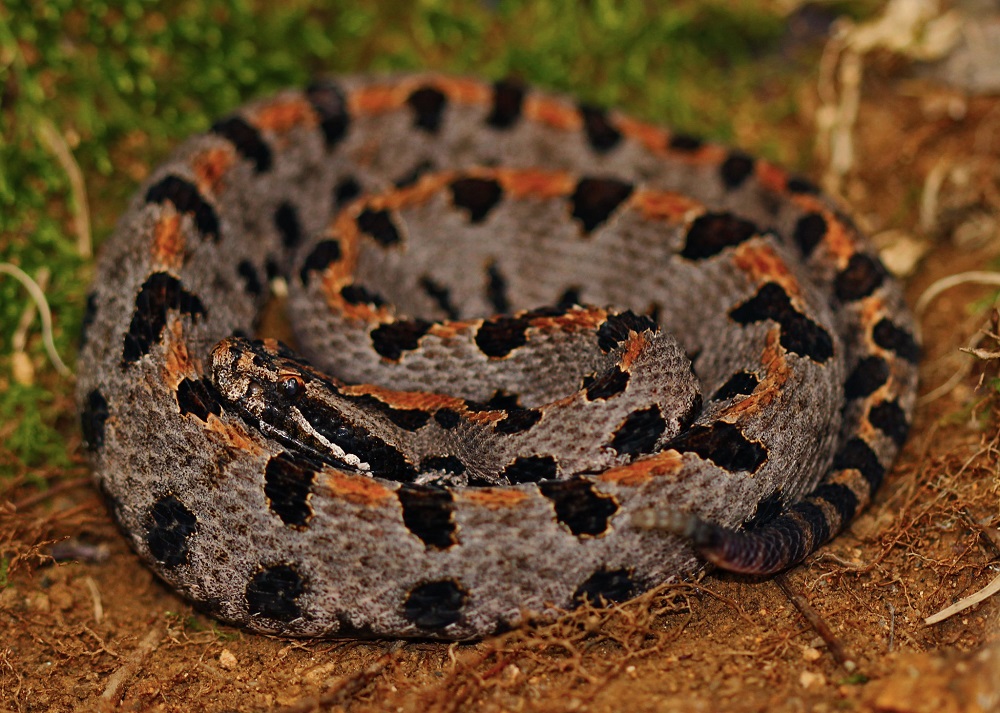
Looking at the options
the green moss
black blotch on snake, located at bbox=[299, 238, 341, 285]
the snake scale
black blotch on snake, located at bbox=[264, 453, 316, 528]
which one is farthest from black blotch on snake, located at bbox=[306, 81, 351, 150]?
black blotch on snake, located at bbox=[264, 453, 316, 528]

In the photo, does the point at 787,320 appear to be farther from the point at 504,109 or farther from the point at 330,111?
the point at 330,111

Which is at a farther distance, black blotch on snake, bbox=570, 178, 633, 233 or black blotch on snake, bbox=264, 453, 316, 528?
black blotch on snake, bbox=570, 178, 633, 233

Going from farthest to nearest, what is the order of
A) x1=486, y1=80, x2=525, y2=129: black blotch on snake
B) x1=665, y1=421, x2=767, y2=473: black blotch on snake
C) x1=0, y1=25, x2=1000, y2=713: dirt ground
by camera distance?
x1=486, y1=80, x2=525, y2=129: black blotch on snake
x1=665, y1=421, x2=767, y2=473: black blotch on snake
x1=0, y1=25, x2=1000, y2=713: dirt ground

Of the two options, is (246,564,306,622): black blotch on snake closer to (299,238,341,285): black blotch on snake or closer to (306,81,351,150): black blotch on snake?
(299,238,341,285): black blotch on snake

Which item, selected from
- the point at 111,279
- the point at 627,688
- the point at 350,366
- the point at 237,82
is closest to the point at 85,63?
the point at 237,82

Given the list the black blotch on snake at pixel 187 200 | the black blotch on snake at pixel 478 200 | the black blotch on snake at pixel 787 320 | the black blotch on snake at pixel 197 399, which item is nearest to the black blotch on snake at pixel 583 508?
the black blotch on snake at pixel 787 320

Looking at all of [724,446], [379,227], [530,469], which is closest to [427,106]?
[379,227]
